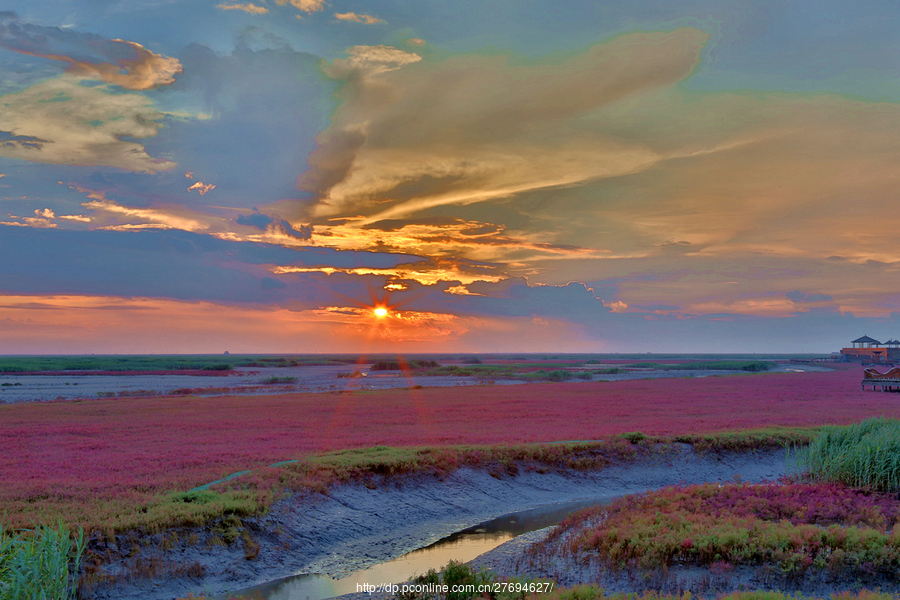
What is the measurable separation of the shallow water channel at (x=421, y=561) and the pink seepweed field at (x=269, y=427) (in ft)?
13.2

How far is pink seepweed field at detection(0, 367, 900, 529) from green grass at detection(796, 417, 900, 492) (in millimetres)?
9728

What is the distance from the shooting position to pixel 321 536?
52.5 ft

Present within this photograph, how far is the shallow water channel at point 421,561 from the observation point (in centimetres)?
1269

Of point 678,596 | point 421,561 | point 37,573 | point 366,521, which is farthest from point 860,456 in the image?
point 37,573

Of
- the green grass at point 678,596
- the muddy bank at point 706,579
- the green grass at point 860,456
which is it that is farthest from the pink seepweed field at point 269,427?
the green grass at point 678,596

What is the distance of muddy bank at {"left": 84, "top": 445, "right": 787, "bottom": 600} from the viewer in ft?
41.9

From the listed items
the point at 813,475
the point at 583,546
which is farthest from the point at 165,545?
the point at 813,475

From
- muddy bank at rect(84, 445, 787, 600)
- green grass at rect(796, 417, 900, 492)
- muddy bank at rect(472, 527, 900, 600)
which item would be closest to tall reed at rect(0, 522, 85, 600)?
muddy bank at rect(84, 445, 787, 600)

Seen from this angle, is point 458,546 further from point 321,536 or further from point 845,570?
point 845,570

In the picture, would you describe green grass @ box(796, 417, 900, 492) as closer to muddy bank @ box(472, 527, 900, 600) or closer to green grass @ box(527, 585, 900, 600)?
muddy bank @ box(472, 527, 900, 600)

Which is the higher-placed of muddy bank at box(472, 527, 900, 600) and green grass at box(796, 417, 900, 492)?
green grass at box(796, 417, 900, 492)

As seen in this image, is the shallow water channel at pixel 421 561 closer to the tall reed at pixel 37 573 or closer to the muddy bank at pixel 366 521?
the muddy bank at pixel 366 521

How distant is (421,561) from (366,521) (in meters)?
3.37

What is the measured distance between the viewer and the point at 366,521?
17500 mm
